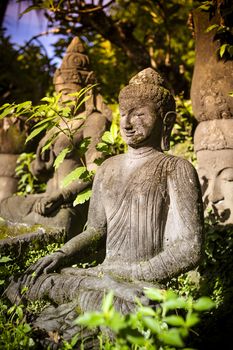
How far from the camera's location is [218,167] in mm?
4820

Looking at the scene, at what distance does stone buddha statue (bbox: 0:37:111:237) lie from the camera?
4.48m

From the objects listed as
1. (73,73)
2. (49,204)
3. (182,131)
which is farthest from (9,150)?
(182,131)

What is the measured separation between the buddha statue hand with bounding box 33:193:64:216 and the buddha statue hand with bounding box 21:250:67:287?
4.81 ft

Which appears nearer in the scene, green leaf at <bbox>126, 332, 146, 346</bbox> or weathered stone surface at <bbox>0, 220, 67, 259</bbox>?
green leaf at <bbox>126, 332, 146, 346</bbox>

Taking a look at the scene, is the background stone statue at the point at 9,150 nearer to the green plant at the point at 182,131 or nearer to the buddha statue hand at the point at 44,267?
the green plant at the point at 182,131

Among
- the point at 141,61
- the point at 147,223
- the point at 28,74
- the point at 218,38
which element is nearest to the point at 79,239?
the point at 147,223

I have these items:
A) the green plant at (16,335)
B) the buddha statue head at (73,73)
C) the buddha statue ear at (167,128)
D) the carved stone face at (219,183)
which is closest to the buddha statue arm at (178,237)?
the buddha statue ear at (167,128)

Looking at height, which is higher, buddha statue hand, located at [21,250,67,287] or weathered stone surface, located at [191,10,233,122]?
weathered stone surface, located at [191,10,233,122]

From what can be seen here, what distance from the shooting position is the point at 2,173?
234 inches

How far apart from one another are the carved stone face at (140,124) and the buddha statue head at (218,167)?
1936 millimetres

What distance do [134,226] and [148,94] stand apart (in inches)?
39.0

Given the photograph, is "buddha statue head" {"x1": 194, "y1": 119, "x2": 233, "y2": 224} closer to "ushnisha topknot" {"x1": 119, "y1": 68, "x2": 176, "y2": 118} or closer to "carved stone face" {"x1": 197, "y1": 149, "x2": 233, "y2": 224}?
"carved stone face" {"x1": 197, "y1": 149, "x2": 233, "y2": 224}

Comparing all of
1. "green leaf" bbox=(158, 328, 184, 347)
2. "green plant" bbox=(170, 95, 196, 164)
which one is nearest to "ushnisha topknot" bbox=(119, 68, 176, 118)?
"green leaf" bbox=(158, 328, 184, 347)

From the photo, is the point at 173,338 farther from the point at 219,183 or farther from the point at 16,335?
the point at 219,183
